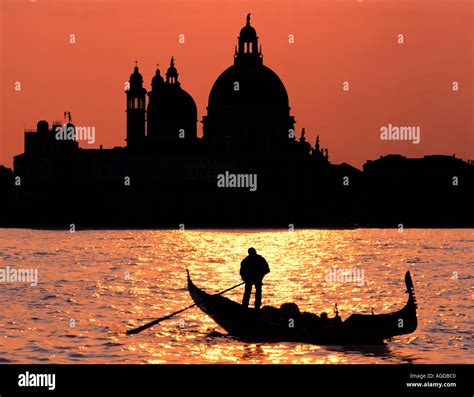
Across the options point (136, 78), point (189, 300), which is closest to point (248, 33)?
point (136, 78)

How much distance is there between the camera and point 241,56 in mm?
125812

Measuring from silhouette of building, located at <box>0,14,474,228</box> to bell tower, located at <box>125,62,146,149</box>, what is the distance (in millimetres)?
103

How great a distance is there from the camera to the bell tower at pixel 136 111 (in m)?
111

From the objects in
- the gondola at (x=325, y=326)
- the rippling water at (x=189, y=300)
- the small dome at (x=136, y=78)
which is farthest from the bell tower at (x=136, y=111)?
the gondola at (x=325, y=326)

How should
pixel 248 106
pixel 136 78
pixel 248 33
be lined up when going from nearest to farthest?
pixel 136 78 < pixel 248 106 < pixel 248 33

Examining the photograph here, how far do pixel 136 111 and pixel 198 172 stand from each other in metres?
11.5

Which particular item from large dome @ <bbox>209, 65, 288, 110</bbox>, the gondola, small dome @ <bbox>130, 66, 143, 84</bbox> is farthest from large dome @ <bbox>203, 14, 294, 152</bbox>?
the gondola

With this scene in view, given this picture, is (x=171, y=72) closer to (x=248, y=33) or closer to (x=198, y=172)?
(x=198, y=172)

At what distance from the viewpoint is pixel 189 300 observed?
109ft

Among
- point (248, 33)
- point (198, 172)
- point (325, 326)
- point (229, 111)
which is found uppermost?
point (248, 33)

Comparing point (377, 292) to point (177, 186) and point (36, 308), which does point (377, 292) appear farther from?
point (177, 186)

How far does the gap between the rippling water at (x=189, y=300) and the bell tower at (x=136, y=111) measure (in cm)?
4028

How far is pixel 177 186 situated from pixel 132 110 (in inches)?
386

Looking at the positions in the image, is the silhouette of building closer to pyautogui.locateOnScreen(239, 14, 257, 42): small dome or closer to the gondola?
pyautogui.locateOnScreen(239, 14, 257, 42): small dome
